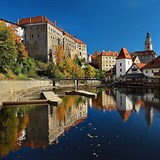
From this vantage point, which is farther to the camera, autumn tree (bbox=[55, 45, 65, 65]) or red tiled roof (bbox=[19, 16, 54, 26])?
autumn tree (bbox=[55, 45, 65, 65])

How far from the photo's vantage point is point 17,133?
412 inches

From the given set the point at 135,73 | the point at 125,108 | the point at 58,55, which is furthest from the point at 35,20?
the point at 125,108

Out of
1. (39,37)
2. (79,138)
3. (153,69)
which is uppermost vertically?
(39,37)

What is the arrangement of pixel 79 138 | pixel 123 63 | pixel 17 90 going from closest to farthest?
pixel 79 138 < pixel 17 90 < pixel 123 63

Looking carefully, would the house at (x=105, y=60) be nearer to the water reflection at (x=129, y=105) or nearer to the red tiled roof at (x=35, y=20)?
the red tiled roof at (x=35, y=20)

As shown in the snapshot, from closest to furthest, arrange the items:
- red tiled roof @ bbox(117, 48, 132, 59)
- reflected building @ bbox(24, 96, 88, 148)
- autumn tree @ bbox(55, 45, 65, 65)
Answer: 1. reflected building @ bbox(24, 96, 88, 148)
2. red tiled roof @ bbox(117, 48, 132, 59)
3. autumn tree @ bbox(55, 45, 65, 65)

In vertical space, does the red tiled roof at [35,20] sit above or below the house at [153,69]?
above

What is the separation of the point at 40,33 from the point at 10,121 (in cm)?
5899

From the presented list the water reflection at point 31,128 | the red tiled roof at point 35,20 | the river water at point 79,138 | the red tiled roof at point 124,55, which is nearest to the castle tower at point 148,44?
the red tiled roof at point 124,55

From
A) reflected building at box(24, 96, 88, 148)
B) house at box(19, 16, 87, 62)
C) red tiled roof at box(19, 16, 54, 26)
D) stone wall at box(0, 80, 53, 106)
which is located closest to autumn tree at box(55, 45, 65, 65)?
house at box(19, 16, 87, 62)

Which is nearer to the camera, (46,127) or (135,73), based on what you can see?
(46,127)

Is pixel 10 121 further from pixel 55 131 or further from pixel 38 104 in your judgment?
pixel 38 104

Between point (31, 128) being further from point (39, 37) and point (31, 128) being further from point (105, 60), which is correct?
point (105, 60)

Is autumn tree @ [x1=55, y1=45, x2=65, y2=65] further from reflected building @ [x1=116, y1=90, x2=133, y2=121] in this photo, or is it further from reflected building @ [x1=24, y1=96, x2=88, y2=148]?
reflected building @ [x1=24, y1=96, x2=88, y2=148]
